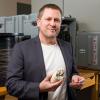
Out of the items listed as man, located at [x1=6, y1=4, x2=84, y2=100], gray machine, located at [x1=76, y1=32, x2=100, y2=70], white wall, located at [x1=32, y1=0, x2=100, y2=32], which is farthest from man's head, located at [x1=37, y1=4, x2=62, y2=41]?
white wall, located at [x1=32, y1=0, x2=100, y2=32]

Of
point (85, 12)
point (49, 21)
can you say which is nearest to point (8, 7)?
point (85, 12)

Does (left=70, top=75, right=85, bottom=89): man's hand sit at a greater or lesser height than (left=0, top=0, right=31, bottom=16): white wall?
lesser

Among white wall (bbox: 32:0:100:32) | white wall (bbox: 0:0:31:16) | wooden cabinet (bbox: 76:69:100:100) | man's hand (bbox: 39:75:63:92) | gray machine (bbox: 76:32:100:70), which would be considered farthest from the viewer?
white wall (bbox: 0:0:31:16)

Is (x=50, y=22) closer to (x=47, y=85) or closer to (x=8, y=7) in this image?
(x=47, y=85)

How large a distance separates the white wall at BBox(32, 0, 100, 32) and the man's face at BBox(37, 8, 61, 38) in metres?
1.50

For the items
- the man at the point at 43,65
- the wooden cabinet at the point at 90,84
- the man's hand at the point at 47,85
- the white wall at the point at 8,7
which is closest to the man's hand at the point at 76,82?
the man at the point at 43,65

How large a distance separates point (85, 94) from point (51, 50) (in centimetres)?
156

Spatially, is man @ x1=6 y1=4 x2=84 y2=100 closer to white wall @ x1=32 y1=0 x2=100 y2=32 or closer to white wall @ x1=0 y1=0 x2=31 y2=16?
white wall @ x1=32 y1=0 x2=100 y2=32

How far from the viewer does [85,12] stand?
298cm

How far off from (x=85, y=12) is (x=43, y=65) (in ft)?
5.62

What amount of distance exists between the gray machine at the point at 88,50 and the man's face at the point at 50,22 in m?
1.33

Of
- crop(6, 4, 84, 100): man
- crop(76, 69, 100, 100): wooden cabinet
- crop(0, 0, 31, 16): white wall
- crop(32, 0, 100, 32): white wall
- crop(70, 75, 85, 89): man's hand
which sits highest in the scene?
crop(0, 0, 31, 16): white wall

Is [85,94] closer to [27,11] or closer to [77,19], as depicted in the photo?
[77,19]

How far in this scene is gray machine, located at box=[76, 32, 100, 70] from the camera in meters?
2.71
